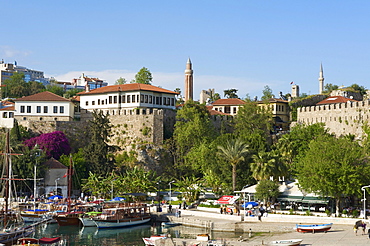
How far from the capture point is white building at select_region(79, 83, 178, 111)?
86688mm

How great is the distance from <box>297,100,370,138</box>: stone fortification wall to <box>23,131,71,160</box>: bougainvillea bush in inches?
1486

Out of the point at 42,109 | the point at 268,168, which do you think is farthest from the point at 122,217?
the point at 42,109

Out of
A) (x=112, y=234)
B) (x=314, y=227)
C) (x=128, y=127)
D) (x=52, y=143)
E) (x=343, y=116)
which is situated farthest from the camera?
(x=128, y=127)

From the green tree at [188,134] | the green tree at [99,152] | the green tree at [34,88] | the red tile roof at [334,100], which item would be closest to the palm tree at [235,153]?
the green tree at [188,134]

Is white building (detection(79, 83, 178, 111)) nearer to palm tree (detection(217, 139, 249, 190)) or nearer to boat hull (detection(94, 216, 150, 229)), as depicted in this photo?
palm tree (detection(217, 139, 249, 190))

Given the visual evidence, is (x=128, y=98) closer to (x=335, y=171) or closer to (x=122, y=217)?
(x=122, y=217)

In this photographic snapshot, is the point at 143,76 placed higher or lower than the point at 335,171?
higher

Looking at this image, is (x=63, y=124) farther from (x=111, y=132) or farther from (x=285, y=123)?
(x=285, y=123)

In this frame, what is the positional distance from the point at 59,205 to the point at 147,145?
21.2 metres

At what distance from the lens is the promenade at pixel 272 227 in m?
41.2

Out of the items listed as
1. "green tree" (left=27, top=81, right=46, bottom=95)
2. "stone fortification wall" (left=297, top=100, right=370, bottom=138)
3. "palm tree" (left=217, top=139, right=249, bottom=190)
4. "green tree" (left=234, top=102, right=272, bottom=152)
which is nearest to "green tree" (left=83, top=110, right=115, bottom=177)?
"palm tree" (left=217, top=139, right=249, bottom=190)

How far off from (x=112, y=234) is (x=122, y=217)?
4606 millimetres

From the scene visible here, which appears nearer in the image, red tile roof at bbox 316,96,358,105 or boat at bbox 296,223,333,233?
boat at bbox 296,223,333,233

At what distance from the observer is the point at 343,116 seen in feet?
262
